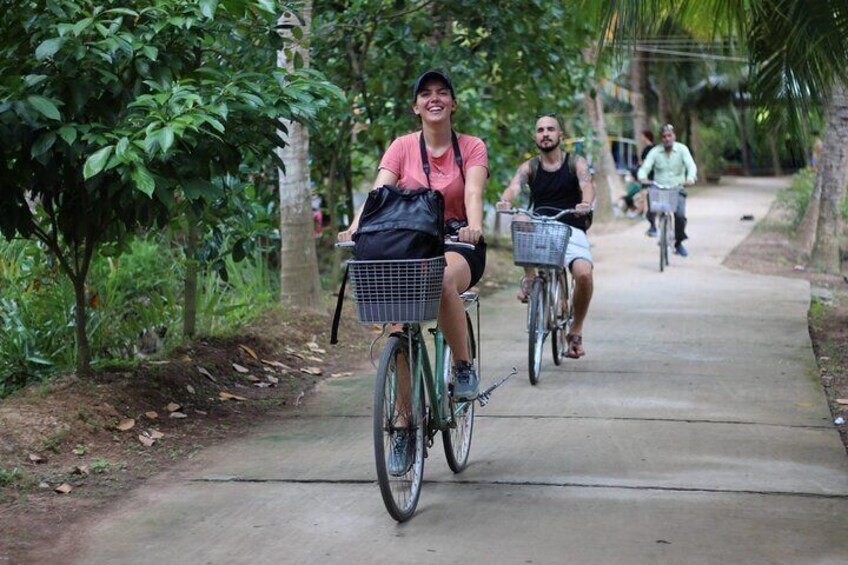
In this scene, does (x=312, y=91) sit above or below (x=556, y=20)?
below

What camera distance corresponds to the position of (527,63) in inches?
458

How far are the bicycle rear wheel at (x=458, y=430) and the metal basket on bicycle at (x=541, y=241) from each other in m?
2.05

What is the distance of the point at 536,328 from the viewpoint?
27.7 feet

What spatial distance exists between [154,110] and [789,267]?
12678 mm

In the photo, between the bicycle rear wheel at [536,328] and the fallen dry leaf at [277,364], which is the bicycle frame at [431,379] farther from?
the fallen dry leaf at [277,364]

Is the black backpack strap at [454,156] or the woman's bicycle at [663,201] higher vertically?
the black backpack strap at [454,156]

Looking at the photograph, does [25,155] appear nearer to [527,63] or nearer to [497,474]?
[497,474]

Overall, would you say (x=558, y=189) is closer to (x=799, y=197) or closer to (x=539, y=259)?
(x=539, y=259)

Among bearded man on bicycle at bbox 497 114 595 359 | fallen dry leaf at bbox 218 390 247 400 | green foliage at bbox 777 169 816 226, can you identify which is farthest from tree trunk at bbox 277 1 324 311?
green foliage at bbox 777 169 816 226

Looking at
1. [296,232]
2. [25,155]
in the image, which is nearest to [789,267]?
[296,232]

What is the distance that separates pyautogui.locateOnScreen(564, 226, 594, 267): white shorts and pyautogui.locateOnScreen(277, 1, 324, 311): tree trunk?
247 centimetres

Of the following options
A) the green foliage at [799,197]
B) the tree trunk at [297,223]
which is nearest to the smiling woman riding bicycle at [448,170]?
the tree trunk at [297,223]

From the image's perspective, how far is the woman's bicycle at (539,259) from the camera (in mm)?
8273

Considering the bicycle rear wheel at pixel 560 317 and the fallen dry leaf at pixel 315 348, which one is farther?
the fallen dry leaf at pixel 315 348
